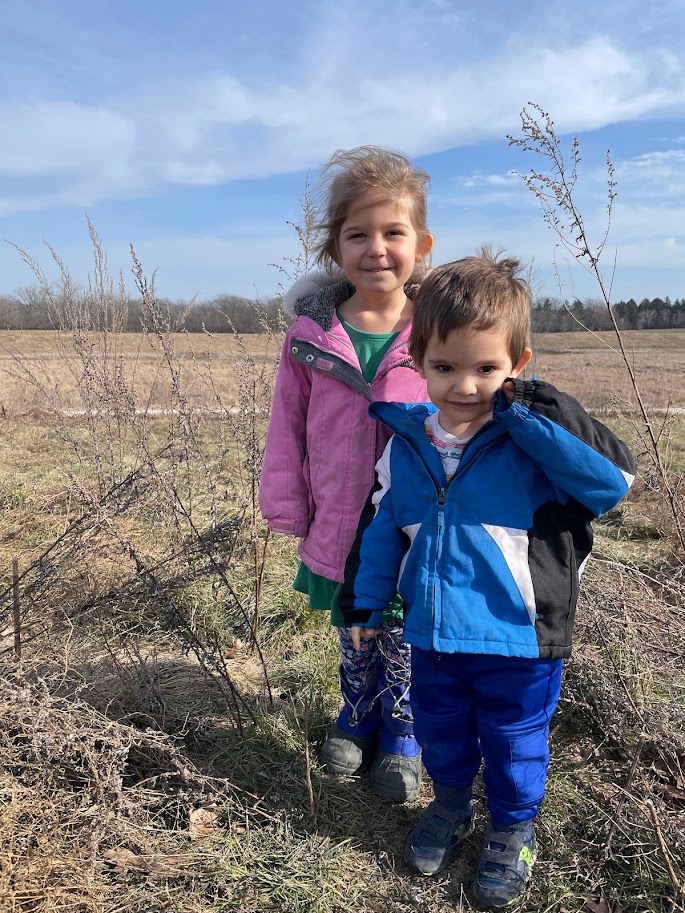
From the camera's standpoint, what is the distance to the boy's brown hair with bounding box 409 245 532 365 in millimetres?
1548

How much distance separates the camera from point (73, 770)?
6.30ft

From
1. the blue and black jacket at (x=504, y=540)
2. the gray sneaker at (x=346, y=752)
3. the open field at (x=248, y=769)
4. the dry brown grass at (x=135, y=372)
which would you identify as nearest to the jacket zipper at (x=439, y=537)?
the blue and black jacket at (x=504, y=540)

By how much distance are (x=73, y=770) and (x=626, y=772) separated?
5.79 feet

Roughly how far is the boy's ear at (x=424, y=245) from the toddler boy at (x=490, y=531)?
12.5 inches

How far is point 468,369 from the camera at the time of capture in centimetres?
159

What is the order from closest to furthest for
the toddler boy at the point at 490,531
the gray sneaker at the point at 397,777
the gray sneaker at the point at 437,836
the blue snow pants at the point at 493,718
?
1. the toddler boy at the point at 490,531
2. the blue snow pants at the point at 493,718
3. the gray sneaker at the point at 437,836
4. the gray sneaker at the point at 397,777

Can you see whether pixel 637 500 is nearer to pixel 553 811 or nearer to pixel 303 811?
pixel 553 811

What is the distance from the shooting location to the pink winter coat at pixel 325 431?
6.31ft

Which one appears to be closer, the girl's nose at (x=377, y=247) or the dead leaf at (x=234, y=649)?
the girl's nose at (x=377, y=247)

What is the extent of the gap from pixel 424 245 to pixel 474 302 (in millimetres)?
559

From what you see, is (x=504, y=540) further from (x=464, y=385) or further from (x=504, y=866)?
(x=504, y=866)

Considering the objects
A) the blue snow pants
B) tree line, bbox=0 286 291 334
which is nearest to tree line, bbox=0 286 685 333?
tree line, bbox=0 286 291 334

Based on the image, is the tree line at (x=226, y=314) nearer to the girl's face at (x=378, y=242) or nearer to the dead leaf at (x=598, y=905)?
the girl's face at (x=378, y=242)

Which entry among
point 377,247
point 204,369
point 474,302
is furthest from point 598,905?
→ point 204,369
